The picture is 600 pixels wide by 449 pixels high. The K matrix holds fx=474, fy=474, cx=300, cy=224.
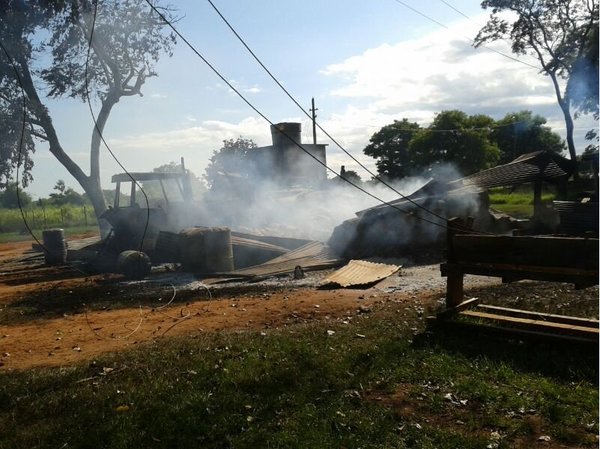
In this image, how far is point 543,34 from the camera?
31.1m

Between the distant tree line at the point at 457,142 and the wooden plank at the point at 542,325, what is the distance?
3135 centimetres

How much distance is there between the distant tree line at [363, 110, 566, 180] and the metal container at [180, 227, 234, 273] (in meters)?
27.6

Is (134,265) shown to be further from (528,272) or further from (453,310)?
(528,272)

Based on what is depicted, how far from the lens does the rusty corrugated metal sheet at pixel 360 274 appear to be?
1065 cm

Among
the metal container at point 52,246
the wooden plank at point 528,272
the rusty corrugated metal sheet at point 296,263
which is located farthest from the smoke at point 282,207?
the wooden plank at point 528,272

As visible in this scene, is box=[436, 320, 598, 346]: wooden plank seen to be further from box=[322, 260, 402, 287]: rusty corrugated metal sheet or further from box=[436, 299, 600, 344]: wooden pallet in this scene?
box=[322, 260, 402, 287]: rusty corrugated metal sheet

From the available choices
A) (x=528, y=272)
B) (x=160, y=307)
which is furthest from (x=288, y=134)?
(x=528, y=272)

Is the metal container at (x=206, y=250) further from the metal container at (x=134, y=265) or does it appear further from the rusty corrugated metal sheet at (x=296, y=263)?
the metal container at (x=134, y=265)

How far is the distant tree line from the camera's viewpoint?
39656mm

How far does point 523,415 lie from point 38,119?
26117mm

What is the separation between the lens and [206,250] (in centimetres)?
1404

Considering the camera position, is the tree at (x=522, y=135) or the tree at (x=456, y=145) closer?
the tree at (x=456, y=145)

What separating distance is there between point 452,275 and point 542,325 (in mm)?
1222

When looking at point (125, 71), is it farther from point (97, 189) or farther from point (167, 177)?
point (167, 177)
